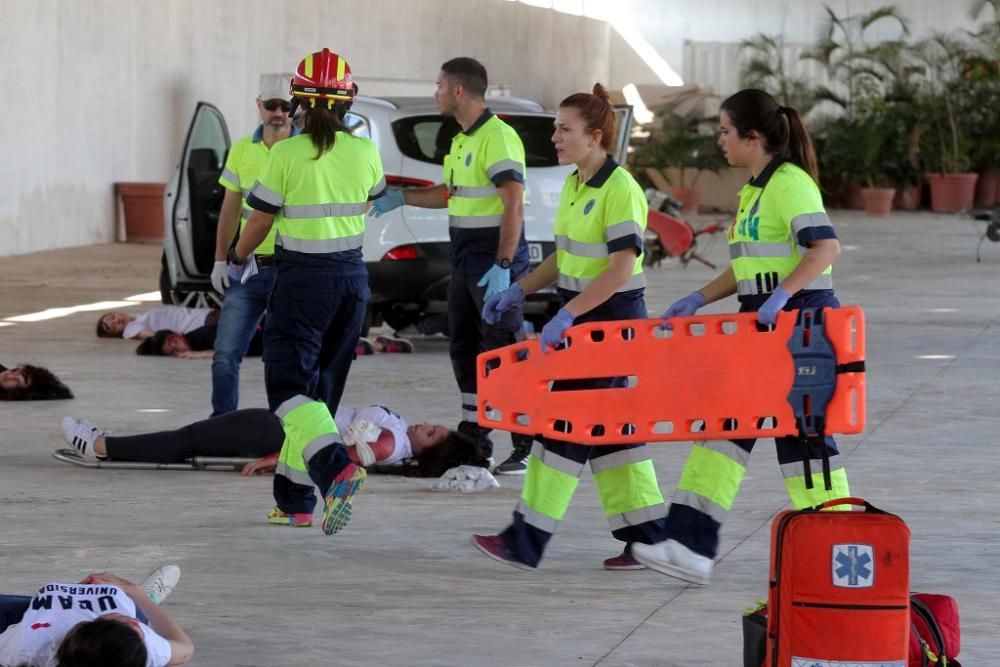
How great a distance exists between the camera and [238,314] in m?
8.62

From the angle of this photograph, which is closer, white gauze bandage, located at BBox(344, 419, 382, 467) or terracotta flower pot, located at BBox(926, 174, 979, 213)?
white gauze bandage, located at BBox(344, 419, 382, 467)

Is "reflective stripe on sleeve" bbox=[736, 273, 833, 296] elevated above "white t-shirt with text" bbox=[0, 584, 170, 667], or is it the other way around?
"reflective stripe on sleeve" bbox=[736, 273, 833, 296]

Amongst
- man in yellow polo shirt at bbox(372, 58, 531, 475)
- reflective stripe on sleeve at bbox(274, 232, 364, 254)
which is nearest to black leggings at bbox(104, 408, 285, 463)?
man in yellow polo shirt at bbox(372, 58, 531, 475)

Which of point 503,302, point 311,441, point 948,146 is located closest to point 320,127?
point 503,302

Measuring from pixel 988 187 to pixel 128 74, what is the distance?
58.2 ft

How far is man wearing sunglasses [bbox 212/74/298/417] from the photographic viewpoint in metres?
8.43

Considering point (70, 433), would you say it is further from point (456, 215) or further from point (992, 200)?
point (992, 200)

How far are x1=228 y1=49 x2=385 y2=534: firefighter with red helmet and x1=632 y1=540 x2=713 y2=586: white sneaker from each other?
121 cm

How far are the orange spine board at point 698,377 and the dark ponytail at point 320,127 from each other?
5.02 feet

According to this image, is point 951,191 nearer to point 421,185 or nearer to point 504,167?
point 421,185

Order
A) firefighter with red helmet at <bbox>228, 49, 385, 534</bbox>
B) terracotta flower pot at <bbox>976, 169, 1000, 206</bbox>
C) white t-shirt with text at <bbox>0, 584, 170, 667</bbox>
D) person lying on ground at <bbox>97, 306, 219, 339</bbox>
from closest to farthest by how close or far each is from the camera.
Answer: white t-shirt with text at <bbox>0, 584, 170, 667</bbox> → firefighter with red helmet at <bbox>228, 49, 385, 534</bbox> → person lying on ground at <bbox>97, 306, 219, 339</bbox> → terracotta flower pot at <bbox>976, 169, 1000, 206</bbox>

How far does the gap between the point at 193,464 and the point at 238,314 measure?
909 millimetres

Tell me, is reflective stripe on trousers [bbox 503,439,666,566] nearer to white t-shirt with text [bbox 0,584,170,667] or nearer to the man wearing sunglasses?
white t-shirt with text [bbox 0,584,170,667]

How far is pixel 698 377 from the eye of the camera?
5281mm
